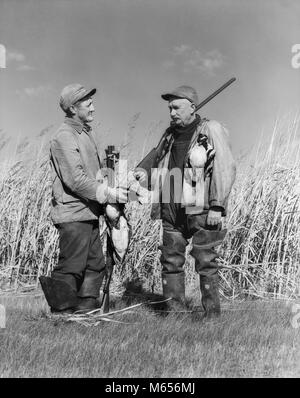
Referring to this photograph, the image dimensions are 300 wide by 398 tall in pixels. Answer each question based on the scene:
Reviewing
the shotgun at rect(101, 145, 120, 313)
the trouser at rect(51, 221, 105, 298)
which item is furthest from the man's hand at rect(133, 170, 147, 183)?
the trouser at rect(51, 221, 105, 298)

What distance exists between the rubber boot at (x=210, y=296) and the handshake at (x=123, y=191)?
31.3 inches

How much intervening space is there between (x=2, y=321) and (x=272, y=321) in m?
2.13

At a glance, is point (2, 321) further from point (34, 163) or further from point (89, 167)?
point (34, 163)

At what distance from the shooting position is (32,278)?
5.98 metres

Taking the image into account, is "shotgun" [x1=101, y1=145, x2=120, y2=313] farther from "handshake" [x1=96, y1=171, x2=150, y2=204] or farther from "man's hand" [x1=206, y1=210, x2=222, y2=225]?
"man's hand" [x1=206, y1=210, x2=222, y2=225]

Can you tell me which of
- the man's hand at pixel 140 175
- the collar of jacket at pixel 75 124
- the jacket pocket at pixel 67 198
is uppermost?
the collar of jacket at pixel 75 124

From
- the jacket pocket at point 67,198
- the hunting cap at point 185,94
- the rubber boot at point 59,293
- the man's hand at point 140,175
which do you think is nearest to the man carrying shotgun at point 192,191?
the hunting cap at point 185,94

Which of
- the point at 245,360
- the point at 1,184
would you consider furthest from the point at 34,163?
the point at 245,360

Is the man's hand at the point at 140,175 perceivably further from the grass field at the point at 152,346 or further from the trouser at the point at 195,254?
the grass field at the point at 152,346

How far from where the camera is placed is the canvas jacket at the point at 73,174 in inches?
157

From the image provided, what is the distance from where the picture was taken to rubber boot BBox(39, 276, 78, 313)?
4.07 metres

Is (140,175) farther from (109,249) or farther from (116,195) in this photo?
(109,249)

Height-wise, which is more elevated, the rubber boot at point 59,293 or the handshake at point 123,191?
the handshake at point 123,191

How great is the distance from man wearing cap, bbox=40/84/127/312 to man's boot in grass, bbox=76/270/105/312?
2.0 inches
